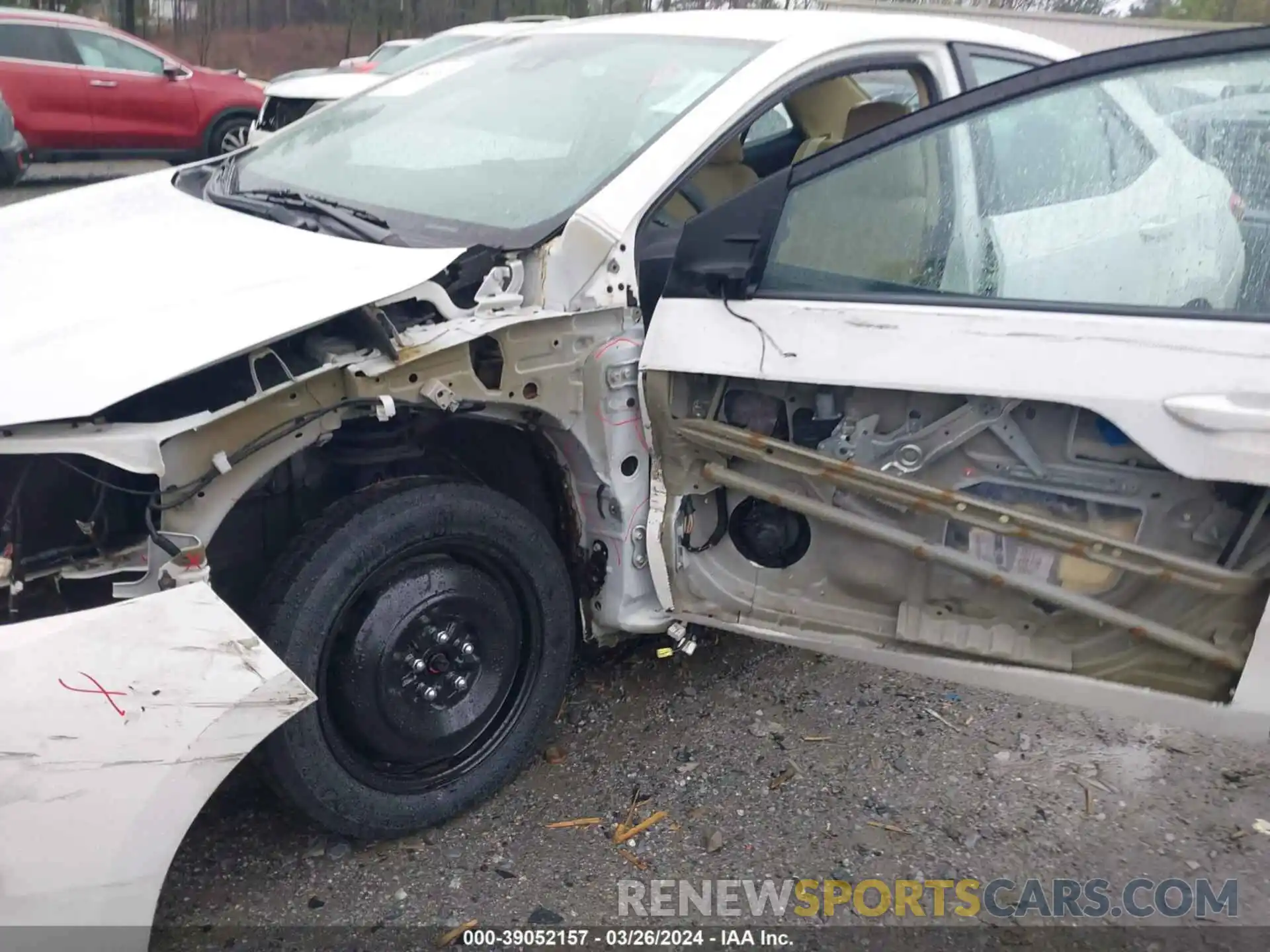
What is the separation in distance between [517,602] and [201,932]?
0.94 meters

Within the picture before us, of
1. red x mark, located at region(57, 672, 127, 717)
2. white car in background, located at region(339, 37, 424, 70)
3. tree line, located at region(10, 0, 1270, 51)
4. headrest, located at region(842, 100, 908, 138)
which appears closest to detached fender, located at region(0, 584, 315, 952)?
red x mark, located at region(57, 672, 127, 717)

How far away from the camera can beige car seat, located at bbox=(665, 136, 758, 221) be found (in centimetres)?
262

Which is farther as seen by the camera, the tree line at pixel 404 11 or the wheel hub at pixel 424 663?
the tree line at pixel 404 11

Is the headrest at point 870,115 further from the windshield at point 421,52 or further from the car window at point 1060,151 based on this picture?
the windshield at point 421,52

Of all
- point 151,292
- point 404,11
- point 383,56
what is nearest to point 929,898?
point 151,292

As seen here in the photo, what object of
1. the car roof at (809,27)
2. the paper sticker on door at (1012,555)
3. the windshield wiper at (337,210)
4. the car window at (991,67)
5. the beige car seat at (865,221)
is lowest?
the paper sticker on door at (1012,555)

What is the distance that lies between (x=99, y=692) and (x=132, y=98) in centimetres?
1071

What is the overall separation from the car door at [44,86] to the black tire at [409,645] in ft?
32.8

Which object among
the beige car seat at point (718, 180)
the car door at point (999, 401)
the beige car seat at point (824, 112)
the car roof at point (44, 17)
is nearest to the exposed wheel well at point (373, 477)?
the car door at point (999, 401)

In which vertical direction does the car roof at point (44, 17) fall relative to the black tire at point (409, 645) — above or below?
above

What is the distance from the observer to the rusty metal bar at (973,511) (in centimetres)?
210

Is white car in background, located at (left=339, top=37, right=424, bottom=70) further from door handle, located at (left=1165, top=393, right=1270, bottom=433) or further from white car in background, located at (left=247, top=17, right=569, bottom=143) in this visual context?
door handle, located at (left=1165, top=393, right=1270, bottom=433)

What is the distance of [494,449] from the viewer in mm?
2578

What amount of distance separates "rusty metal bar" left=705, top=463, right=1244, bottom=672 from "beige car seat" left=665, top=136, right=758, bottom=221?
74cm
